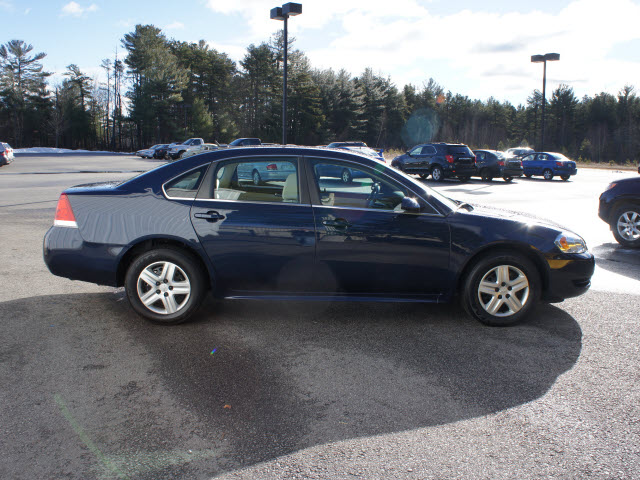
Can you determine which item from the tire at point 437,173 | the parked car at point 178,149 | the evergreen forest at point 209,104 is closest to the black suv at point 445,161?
the tire at point 437,173

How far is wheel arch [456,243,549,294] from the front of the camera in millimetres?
4672

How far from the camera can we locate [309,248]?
4500mm

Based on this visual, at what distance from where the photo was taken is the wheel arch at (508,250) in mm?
4672

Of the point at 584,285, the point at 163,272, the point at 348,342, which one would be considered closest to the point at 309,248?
the point at 348,342

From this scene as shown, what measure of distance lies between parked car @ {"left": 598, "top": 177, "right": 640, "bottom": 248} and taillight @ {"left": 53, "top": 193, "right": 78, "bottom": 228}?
829cm

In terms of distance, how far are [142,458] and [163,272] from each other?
2125mm

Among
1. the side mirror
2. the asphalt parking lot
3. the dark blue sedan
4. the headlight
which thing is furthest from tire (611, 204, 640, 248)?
the side mirror

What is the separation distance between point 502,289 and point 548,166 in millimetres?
25342

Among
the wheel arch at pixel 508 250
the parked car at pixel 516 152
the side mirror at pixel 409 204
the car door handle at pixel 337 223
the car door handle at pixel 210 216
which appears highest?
the parked car at pixel 516 152

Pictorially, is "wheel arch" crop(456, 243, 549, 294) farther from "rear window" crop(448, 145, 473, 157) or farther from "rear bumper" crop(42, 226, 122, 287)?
"rear window" crop(448, 145, 473, 157)

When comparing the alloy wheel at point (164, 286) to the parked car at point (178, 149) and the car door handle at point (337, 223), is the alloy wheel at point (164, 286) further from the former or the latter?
the parked car at point (178, 149)

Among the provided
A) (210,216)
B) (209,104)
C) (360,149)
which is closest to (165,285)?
(210,216)

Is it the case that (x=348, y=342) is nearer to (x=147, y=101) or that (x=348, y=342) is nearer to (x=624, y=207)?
(x=624, y=207)

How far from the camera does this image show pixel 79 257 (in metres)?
4.64
